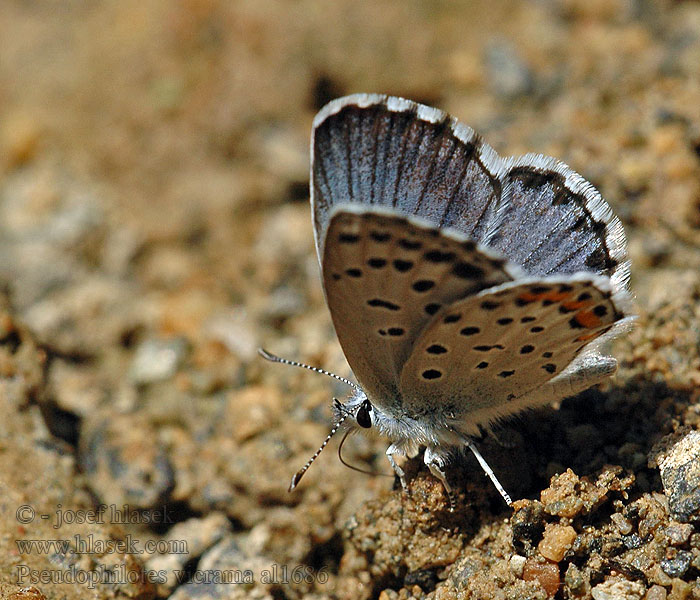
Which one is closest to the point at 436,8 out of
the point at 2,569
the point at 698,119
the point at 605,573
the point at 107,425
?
the point at 698,119

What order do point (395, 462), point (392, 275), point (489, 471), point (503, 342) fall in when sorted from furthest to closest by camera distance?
point (395, 462) → point (489, 471) → point (503, 342) → point (392, 275)

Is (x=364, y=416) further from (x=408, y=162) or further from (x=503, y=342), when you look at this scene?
(x=408, y=162)

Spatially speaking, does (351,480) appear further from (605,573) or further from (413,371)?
(605,573)

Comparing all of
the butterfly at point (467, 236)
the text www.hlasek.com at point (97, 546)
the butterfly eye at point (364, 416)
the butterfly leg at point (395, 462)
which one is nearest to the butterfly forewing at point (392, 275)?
the butterfly at point (467, 236)

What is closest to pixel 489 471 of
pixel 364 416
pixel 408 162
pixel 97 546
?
pixel 364 416

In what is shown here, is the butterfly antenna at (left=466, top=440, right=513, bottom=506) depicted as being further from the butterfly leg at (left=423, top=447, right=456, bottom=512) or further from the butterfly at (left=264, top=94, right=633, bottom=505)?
the butterfly leg at (left=423, top=447, right=456, bottom=512)

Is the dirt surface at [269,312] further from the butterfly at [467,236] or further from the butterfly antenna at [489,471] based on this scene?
the butterfly at [467,236]
